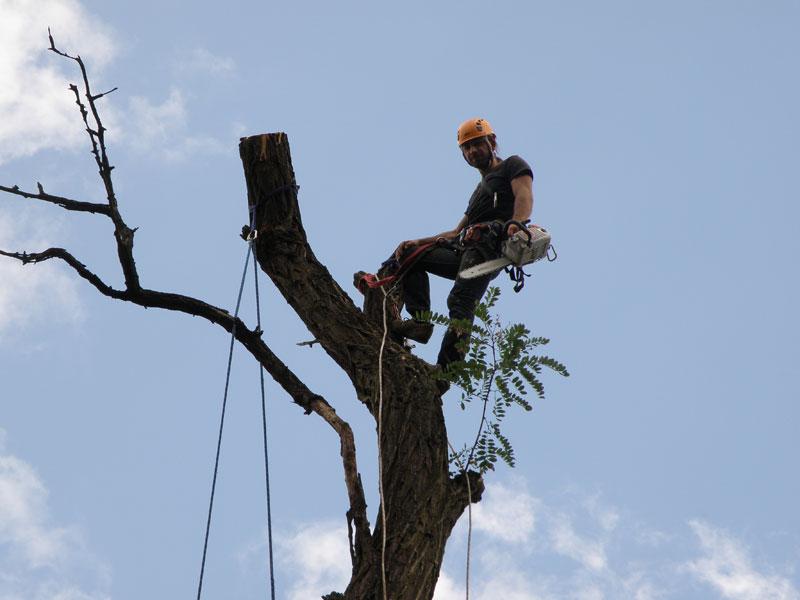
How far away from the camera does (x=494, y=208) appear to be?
6.75 metres

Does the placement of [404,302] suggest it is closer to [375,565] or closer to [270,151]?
[270,151]

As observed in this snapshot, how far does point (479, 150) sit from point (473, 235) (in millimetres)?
695

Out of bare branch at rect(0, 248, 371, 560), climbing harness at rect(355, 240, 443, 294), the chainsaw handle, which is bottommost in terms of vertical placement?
bare branch at rect(0, 248, 371, 560)

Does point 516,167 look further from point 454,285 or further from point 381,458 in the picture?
point 381,458

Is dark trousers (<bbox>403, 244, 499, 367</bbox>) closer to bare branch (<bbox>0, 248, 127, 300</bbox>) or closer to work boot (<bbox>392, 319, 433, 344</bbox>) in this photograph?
work boot (<bbox>392, 319, 433, 344</bbox>)

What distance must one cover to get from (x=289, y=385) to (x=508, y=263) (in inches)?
55.7

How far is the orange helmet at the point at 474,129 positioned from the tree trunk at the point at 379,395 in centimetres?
119

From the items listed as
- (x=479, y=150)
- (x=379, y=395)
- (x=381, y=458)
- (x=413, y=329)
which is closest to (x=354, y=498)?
(x=381, y=458)

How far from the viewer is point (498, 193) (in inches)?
265

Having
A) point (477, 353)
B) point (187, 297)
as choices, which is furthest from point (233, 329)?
point (477, 353)

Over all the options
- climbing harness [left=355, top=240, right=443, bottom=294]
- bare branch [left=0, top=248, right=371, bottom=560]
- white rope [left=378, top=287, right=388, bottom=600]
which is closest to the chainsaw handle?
climbing harness [left=355, top=240, right=443, bottom=294]

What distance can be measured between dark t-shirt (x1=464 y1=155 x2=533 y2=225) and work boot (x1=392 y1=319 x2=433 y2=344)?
2.84 feet

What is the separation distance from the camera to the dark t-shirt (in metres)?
6.65

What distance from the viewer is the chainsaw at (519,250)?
245 inches
